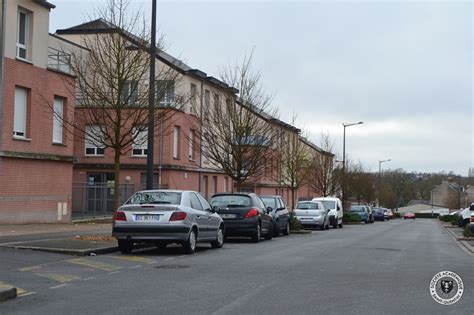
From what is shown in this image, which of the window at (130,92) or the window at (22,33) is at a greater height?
the window at (22,33)

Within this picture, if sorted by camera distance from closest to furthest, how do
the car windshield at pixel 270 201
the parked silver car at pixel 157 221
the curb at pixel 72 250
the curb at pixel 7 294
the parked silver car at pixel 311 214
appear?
1. the curb at pixel 7 294
2. the curb at pixel 72 250
3. the parked silver car at pixel 157 221
4. the car windshield at pixel 270 201
5. the parked silver car at pixel 311 214

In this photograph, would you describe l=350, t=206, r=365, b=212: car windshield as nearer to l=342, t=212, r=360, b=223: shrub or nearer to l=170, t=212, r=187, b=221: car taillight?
l=342, t=212, r=360, b=223: shrub

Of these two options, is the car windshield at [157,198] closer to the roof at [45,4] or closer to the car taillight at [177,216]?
the car taillight at [177,216]

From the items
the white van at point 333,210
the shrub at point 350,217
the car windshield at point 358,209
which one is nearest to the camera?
the white van at point 333,210

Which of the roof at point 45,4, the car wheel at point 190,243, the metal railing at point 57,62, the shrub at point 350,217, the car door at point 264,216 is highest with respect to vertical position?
the roof at point 45,4

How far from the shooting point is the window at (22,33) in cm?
2552

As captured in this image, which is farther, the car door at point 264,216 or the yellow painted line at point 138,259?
the car door at point 264,216

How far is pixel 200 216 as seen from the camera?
1625cm

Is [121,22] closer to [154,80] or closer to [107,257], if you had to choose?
[154,80]

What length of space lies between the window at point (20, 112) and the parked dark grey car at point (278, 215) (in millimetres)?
9667

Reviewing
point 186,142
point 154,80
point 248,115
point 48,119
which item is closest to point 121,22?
point 154,80

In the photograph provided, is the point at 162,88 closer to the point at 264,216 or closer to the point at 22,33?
the point at 264,216

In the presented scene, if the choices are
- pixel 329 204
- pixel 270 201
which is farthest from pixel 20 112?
pixel 329 204

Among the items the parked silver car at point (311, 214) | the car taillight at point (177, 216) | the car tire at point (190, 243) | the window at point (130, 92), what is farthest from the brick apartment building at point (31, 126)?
the parked silver car at point (311, 214)
